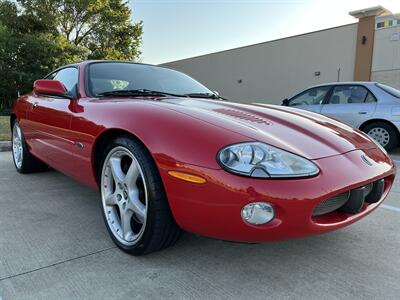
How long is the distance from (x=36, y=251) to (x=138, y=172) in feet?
2.64

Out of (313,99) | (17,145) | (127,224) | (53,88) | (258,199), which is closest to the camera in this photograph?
(258,199)

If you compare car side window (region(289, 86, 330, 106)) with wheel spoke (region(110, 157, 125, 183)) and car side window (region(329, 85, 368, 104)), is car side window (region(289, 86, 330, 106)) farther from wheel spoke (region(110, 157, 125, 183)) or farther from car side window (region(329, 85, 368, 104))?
wheel spoke (region(110, 157, 125, 183))

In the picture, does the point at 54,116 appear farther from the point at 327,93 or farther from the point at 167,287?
the point at 327,93

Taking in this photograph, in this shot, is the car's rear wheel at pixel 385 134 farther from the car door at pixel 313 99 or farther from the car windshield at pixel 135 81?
the car windshield at pixel 135 81

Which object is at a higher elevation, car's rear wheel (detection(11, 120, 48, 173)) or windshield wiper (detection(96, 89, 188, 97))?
windshield wiper (detection(96, 89, 188, 97))

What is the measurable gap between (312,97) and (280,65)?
9255 millimetres

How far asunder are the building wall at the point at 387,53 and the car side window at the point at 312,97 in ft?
22.9

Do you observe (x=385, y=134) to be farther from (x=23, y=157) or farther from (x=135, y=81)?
(x=23, y=157)

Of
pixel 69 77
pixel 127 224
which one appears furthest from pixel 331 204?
pixel 69 77

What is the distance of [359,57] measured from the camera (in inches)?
501

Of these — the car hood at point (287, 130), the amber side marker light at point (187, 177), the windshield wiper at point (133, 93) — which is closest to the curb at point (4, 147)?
the windshield wiper at point (133, 93)

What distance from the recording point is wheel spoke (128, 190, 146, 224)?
1.96 m

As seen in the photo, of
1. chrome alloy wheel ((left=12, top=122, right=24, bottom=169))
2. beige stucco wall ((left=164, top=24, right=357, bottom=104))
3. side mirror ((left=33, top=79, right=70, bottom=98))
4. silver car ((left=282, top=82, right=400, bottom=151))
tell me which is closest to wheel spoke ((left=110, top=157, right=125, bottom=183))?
side mirror ((left=33, top=79, right=70, bottom=98))

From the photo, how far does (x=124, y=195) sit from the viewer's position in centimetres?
215
